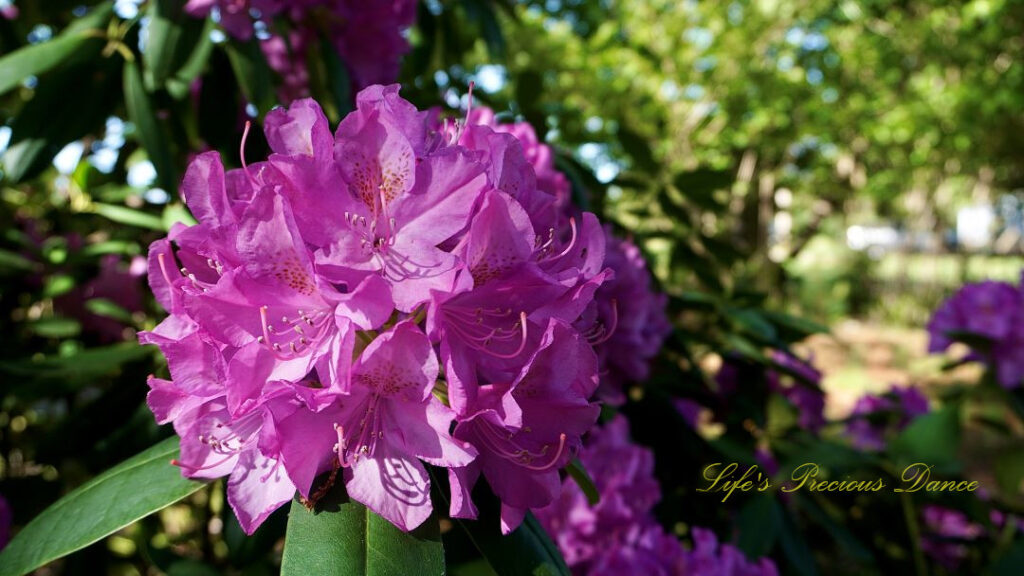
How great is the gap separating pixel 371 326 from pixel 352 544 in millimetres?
192

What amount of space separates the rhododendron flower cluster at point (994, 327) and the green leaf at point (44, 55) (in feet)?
7.00

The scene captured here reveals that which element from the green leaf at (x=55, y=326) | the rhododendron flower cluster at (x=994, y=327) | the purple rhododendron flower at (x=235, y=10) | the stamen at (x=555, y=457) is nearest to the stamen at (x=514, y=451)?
the stamen at (x=555, y=457)

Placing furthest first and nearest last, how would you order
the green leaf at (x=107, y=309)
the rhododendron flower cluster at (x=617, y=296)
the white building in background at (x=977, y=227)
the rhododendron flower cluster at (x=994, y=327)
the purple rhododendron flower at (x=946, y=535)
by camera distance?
the white building in background at (x=977, y=227)
the rhododendron flower cluster at (x=994, y=327)
the purple rhododendron flower at (x=946, y=535)
the green leaf at (x=107, y=309)
the rhododendron flower cluster at (x=617, y=296)

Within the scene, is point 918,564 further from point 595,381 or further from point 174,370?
point 174,370

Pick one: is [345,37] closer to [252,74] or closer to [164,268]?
[252,74]

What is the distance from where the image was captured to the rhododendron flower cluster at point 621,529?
42.9 inches

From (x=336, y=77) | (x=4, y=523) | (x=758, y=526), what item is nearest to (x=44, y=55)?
(x=336, y=77)

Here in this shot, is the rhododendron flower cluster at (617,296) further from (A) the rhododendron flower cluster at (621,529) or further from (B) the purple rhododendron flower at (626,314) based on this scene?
(A) the rhododendron flower cluster at (621,529)

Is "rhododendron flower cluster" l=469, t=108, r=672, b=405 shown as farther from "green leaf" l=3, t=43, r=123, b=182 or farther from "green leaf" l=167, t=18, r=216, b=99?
"green leaf" l=3, t=43, r=123, b=182

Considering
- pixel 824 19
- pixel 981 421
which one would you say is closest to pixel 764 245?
pixel 824 19

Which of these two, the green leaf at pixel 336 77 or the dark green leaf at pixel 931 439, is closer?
the green leaf at pixel 336 77

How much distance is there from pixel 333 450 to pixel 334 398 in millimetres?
64

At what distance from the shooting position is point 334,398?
579 mm

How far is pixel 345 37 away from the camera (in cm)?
128
